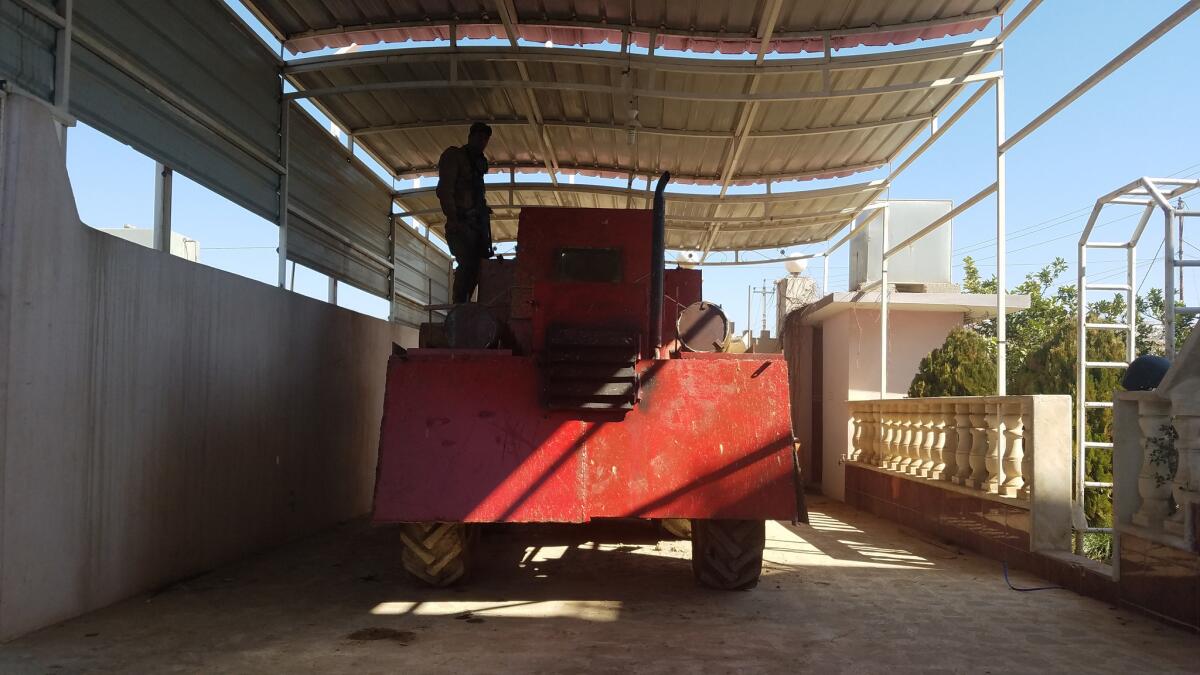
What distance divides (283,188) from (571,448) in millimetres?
4298

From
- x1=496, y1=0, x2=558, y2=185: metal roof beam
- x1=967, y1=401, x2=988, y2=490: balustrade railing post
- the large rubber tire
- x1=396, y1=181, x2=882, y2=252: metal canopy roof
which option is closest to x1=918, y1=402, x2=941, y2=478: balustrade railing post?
x1=967, y1=401, x2=988, y2=490: balustrade railing post

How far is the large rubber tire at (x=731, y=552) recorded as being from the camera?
6.06 meters

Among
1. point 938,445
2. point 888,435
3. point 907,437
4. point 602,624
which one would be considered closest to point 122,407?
point 602,624

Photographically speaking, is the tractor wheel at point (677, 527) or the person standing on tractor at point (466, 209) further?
the tractor wheel at point (677, 527)

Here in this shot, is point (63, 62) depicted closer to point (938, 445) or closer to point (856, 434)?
point (938, 445)

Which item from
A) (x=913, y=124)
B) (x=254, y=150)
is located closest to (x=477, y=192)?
(x=254, y=150)

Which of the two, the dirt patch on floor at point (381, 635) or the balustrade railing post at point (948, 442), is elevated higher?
the balustrade railing post at point (948, 442)

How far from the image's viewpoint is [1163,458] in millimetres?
5309

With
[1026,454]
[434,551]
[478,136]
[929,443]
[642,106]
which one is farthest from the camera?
[929,443]

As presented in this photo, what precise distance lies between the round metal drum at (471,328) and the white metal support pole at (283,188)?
8.01ft

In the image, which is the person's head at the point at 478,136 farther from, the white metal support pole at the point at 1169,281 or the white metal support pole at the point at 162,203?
the white metal support pole at the point at 1169,281

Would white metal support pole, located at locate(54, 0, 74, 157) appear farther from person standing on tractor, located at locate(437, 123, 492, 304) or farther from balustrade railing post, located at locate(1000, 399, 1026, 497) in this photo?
balustrade railing post, located at locate(1000, 399, 1026, 497)

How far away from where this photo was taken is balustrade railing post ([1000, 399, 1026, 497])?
23.4 feet

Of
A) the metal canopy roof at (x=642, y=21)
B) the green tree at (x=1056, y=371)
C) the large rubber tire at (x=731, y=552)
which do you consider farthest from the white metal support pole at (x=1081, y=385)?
the large rubber tire at (x=731, y=552)
